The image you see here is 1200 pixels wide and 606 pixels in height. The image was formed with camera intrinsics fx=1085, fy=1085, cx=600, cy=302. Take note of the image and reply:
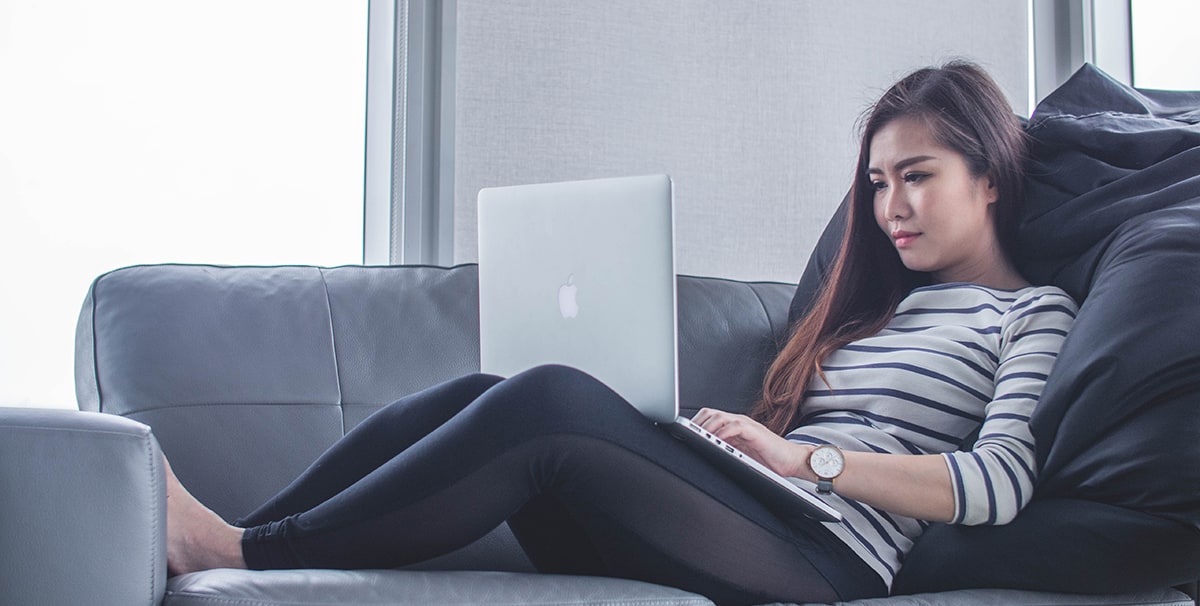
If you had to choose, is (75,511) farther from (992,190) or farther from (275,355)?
(992,190)

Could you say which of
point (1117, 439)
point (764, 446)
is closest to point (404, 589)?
point (764, 446)

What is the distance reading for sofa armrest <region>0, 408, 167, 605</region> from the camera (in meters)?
1.06

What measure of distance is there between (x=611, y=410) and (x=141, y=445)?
514 millimetres

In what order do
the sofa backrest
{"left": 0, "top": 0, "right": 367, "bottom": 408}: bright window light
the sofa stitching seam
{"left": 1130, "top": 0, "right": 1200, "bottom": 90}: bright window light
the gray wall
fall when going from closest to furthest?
the sofa backrest
the sofa stitching seam
{"left": 0, "top": 0, "right": 367, "bottom": 408}: bright window light
the gray wall
{"left": 1130, "top": 0, "right": 1200, "bottom": 90}: bright window light

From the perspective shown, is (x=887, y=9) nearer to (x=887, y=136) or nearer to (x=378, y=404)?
(x=887, y=136)

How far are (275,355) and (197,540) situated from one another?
0.52 m

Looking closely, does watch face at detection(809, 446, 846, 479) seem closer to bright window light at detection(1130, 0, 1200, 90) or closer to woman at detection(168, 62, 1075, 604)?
woman at detection(168, 62, 1075, 604)

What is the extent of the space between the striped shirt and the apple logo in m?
0.44

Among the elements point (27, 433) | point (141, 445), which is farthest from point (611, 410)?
point (27, 433)

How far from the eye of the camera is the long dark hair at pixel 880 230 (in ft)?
5.59

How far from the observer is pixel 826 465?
135 cm

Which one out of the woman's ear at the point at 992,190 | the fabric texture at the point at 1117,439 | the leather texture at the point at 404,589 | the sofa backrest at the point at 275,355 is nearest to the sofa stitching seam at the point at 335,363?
the sofa backrest at the point at 275,355

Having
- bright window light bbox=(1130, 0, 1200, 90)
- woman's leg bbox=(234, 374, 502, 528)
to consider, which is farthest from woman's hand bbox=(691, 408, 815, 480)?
bright window light bbox=(1130, 0, 1200, 90)

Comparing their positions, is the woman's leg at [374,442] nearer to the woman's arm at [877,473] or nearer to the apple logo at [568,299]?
the apple logo at [568,299]
